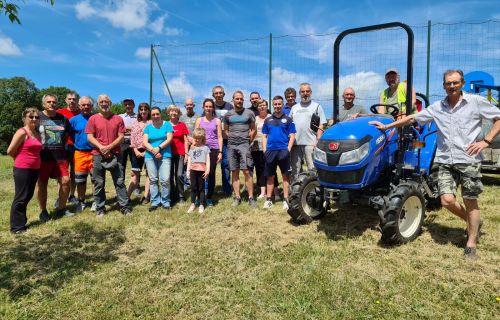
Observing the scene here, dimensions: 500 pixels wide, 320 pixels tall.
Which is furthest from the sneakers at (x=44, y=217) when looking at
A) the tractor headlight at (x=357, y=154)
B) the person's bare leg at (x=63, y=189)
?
the tractor headlight at (x=357, y=154)

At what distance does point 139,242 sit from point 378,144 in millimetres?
2976

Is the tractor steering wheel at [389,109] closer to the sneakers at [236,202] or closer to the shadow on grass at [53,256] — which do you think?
the sneakers at [236,202]

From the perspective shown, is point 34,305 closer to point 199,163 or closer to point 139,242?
point 139,242

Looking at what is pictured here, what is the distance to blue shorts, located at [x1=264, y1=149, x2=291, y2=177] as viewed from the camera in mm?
5680

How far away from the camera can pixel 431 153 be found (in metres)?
5.01

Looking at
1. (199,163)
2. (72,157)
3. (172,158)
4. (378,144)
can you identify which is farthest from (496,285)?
(72,157)

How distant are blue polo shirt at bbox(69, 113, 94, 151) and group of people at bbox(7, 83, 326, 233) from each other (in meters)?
0.01

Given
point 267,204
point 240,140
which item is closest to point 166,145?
point 240,140

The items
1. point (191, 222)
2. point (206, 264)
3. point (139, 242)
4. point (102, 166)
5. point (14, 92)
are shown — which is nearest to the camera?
point (206, 264)

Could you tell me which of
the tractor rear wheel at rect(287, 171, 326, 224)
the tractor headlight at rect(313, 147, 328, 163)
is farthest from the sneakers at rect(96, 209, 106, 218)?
the tractor headlight at rect(313, 147, 328, 163)

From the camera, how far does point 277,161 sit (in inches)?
227

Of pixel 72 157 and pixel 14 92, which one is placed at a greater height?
pixel 14 92

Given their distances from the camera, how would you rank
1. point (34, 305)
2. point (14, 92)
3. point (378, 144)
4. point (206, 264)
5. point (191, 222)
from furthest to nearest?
point (14, 92) < point (191, 222) < point (378, 144) < point (206, 264) < point (34, 305)

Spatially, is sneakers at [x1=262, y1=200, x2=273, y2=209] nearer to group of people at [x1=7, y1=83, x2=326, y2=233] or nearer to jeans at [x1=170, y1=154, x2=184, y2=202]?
group of people at [x1=7, y1=83, x2=326, y2=233]
